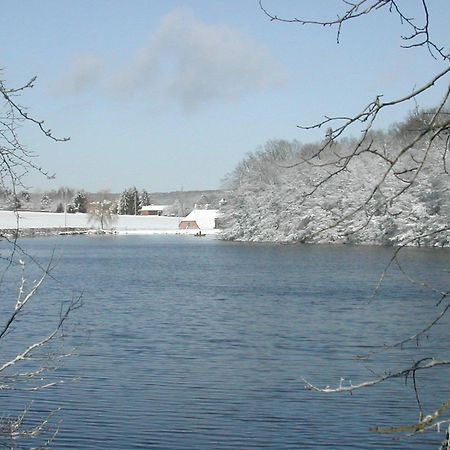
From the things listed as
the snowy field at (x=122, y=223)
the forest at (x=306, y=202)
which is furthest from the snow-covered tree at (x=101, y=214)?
the forest at (x=306, y=202)

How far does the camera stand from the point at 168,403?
12734 millimetres

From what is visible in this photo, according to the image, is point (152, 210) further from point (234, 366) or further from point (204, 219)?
point (234, 366)

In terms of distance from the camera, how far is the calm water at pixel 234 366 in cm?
1127

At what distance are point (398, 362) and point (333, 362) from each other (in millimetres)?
1307

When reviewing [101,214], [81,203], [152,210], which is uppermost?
[81,203]

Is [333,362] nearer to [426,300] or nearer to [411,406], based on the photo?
[411,406]

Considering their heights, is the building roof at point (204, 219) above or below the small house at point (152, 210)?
below

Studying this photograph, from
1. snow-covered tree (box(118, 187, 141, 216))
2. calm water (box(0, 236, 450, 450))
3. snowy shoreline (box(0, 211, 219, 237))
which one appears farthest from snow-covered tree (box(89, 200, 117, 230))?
calm water (box(0, 236, 450, 450))

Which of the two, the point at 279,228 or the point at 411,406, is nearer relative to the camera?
the point at 411,406

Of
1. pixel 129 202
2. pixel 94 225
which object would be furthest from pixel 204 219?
pixel 129 202

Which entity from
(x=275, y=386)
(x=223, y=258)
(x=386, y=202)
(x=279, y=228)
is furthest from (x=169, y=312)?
(x=279, y=228)

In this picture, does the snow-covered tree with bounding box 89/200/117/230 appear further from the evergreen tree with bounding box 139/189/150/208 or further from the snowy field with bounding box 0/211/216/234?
the evergreen tree with bounding box 139/189/150/208

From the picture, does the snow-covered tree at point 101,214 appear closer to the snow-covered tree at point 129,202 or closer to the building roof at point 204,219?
the building roof at point 204,219

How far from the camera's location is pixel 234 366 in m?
15.6
